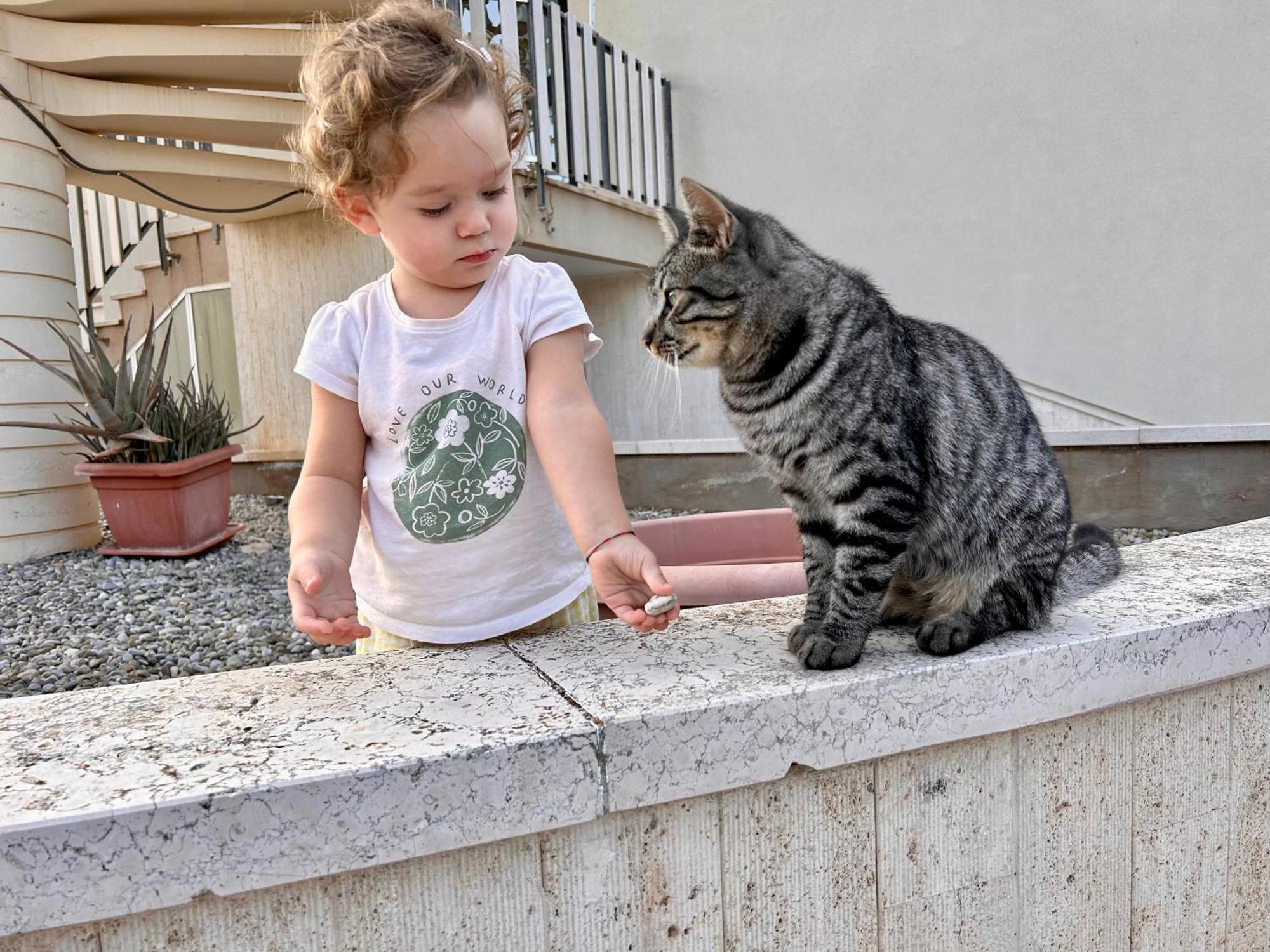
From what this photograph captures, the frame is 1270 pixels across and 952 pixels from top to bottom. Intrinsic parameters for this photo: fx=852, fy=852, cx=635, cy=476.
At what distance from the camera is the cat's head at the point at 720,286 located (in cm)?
125

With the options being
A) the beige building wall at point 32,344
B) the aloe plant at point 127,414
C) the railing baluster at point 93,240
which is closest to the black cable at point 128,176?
the beige building wall at point 32,344

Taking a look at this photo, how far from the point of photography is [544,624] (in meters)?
1.32

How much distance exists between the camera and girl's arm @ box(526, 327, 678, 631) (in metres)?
1.02

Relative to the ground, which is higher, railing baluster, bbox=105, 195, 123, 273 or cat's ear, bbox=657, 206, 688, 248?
railing baluster, bbox=105, 195, 123, 273

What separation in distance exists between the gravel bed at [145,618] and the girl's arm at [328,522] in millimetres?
1216

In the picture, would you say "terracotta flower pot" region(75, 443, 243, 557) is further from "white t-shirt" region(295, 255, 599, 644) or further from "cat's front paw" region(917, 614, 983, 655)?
"cat's front paw" region(917, 614, 983, 655)

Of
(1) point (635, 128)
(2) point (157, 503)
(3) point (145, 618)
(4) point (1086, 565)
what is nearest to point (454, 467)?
(4) point (1086, 565)

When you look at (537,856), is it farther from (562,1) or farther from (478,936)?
(562,1)

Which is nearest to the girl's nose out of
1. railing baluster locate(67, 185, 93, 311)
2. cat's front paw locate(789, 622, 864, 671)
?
cat's front paw locate(789, 622, 864, 671)

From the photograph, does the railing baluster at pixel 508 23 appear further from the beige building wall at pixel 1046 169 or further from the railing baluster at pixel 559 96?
the beige building wall at pixel 1046 169

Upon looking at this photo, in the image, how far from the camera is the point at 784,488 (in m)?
1.25

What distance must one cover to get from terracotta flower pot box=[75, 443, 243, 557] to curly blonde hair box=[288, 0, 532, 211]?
299cm

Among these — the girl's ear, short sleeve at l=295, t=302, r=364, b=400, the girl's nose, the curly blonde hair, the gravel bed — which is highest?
the curly blonde hair

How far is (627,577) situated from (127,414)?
3533mm
